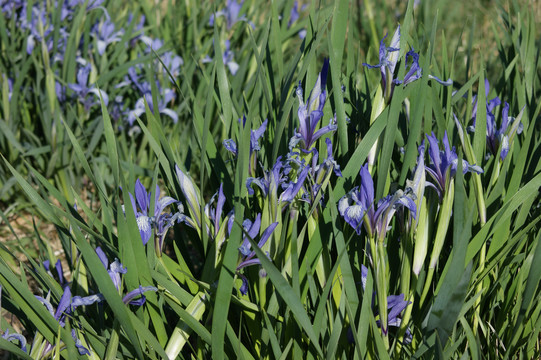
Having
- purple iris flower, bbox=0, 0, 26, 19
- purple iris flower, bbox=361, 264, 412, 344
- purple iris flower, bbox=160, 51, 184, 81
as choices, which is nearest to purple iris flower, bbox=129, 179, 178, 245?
purple iris flower, bbox=361, 264, 412, 344

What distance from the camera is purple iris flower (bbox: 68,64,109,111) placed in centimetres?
228

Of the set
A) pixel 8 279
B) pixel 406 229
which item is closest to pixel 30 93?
pixel 8 279

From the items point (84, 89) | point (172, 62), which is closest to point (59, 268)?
point (84, 89)

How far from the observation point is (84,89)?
90.4 inches

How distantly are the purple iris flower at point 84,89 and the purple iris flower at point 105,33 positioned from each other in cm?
19

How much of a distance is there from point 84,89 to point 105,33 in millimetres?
367

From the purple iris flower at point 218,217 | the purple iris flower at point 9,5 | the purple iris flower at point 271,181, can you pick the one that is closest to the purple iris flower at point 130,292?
the purple iris flower at point 218,217

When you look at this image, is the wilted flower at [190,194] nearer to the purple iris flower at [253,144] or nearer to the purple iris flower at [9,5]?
the purple iris flower at [253,144]

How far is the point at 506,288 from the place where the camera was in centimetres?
130

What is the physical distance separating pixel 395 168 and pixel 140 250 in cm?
59

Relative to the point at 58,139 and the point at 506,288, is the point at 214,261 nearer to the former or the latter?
the point at 506,288

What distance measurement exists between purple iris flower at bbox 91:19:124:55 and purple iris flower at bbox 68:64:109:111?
7.3 inches

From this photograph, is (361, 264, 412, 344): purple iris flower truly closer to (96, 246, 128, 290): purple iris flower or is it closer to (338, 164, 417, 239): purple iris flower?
(338, 164, 417, 239): purple iris flower

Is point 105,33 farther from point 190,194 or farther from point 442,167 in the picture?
point 442,167
